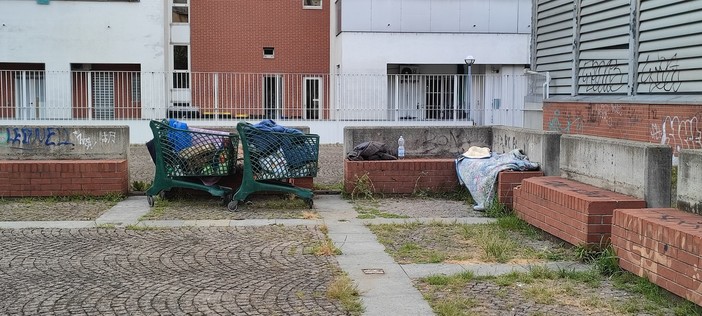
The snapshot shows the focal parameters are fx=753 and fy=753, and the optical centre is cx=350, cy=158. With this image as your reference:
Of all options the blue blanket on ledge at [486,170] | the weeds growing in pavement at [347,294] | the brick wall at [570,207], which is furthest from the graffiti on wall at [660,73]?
the weeds growing in pavement at [347,294]

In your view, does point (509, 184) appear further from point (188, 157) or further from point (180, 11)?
point (180, 11)

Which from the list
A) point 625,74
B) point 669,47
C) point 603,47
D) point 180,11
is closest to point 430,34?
point 180,11

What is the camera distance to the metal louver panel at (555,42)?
18.5 m

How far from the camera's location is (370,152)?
40.1 ft

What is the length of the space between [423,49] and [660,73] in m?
15.0

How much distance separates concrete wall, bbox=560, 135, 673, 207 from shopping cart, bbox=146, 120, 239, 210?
15.8 feet

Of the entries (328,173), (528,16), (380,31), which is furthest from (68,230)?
(528,16)

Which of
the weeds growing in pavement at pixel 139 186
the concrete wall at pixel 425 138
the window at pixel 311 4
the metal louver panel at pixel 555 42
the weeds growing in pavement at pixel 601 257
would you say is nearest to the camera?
the weeds growing in pavement at pixel 601 257

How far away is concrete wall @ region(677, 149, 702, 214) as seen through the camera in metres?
6.48

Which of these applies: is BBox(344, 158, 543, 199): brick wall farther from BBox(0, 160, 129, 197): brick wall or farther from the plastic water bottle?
BBox(0, 160, 129, 197): brick wall

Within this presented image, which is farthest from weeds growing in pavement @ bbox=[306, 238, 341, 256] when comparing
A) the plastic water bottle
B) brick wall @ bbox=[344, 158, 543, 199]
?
the plastic water bottle

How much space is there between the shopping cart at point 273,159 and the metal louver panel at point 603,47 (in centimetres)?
804

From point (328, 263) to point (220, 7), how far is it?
26.5m

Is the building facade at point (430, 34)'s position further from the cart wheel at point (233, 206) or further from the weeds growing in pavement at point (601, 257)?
the weeds growing in pavement at point (601, 257)
